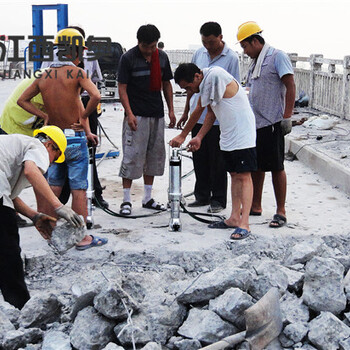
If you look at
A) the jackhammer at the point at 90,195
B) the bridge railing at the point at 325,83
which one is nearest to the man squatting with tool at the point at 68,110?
the jackhammer at the point at 90,195

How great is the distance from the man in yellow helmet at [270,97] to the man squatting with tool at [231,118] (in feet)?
1.19

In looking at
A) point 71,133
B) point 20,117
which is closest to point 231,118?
point 71,133

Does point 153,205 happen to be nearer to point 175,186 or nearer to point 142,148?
point 142,148

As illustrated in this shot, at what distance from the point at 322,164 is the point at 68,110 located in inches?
192

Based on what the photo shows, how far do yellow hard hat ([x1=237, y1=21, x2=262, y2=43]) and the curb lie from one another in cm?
295

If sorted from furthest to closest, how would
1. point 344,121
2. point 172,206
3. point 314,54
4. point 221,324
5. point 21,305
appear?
1. point 314,54
2. point 344,121
3. point 172,206
4. point 21,305
5. point 221,324

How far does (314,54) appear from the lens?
1634 centimetres

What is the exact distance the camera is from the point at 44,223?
13.8ft

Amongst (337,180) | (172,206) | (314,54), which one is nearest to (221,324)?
(172,206)

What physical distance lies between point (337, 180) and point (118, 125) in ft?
24.3

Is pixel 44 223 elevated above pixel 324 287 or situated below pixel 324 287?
above

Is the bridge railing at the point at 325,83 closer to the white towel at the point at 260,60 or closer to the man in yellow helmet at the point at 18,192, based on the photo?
the white towel at the point at 260,60

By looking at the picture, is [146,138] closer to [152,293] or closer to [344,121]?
[152,293]

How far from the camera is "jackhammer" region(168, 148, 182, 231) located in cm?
592
